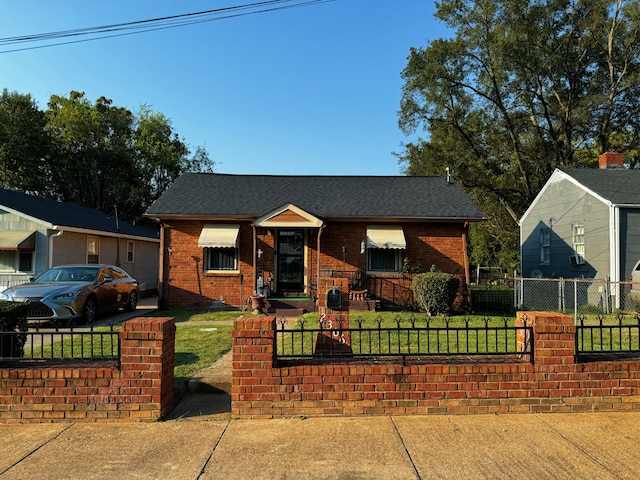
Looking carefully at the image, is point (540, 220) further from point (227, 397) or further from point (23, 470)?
point (23, 470)

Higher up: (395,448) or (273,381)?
(273,381)

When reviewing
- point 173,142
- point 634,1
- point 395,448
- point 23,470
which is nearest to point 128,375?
point 23,470

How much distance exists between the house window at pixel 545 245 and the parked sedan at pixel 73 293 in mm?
15236

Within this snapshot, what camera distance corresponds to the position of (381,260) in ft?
45.2

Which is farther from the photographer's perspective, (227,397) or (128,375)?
(227,397)

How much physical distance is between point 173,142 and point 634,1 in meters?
33.8

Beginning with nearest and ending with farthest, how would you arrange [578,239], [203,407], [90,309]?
[203,407] → [90,309] → [578,239]

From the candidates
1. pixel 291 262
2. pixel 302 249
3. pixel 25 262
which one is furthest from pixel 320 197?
pixel 25 262

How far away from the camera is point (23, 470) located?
339 cm

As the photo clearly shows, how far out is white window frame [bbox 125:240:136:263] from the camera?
18.8 m

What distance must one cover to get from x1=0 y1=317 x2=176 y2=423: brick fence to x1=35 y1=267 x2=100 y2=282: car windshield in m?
7.42

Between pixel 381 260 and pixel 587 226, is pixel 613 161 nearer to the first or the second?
pixel 587 226

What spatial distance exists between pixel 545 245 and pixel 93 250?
17.5 metres

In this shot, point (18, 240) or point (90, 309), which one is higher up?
point (18, 240)
